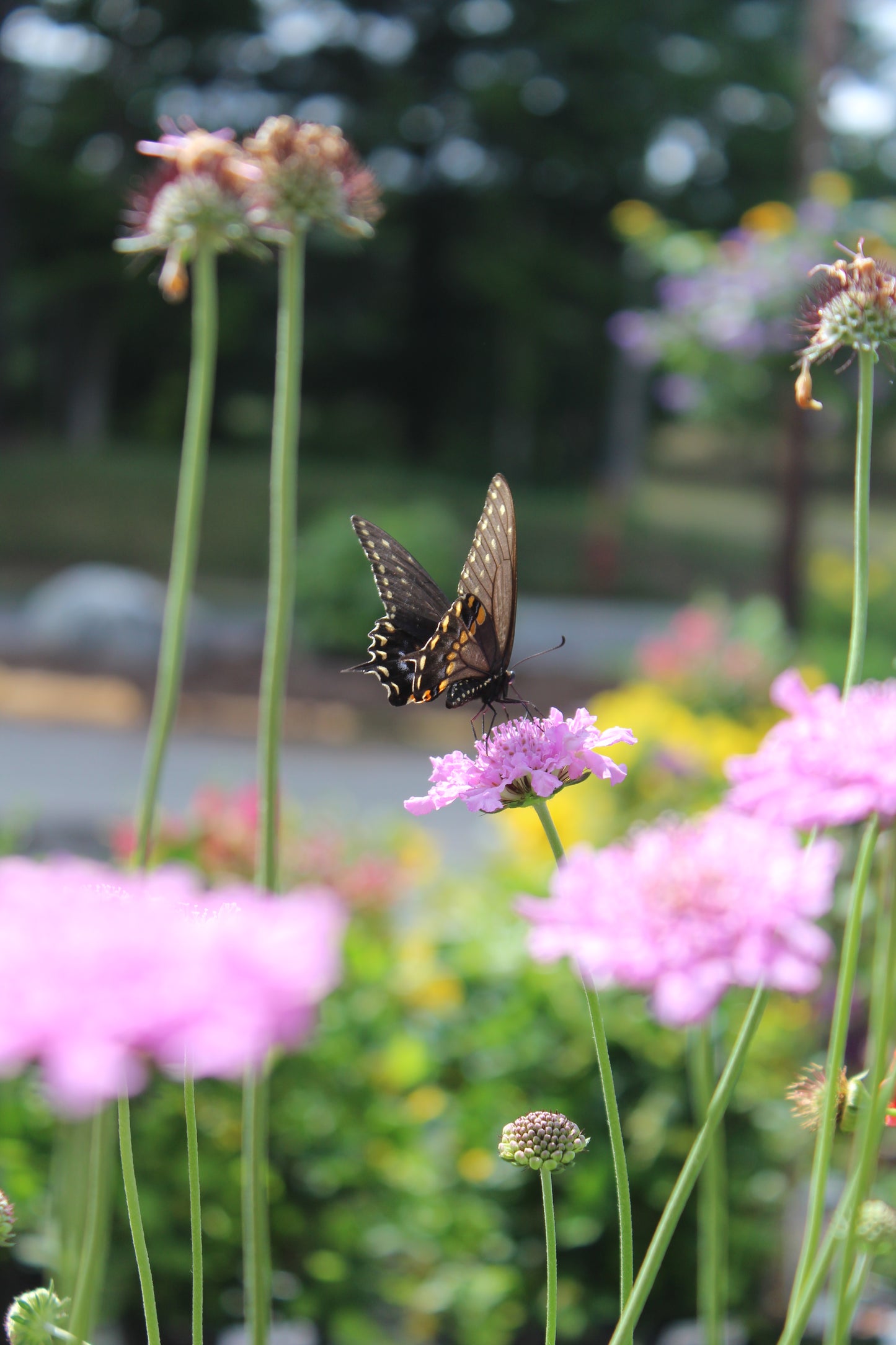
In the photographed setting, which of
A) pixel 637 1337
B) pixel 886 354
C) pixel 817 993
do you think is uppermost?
pixel 886 354

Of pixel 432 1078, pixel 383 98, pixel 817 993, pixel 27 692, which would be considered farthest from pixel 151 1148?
pixel 383 98

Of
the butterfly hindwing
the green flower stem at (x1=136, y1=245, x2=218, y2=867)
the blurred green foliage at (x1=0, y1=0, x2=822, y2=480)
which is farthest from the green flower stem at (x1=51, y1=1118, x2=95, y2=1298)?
the blurred green foliage at (x1=0, y1=0, x2=822, y2=480)

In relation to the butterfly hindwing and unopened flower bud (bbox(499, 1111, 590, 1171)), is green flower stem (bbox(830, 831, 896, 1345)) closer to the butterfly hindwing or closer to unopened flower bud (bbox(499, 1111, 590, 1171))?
unopened flower bud (bbox(499, 1111, 590, 1171))

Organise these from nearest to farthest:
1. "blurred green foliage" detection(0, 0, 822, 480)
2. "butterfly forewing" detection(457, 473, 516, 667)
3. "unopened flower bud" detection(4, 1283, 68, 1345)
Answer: "unopened flower bud" detection(4, 1283, 68, 1345) → "butterfly forewing" detection(457, 473, 516, 667) → "blurred green foliage" detection(0, 0, 822, 480)

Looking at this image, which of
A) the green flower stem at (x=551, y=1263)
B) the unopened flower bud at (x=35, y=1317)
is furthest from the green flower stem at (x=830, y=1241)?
the unopened flower bud at (x=35, y=1317)

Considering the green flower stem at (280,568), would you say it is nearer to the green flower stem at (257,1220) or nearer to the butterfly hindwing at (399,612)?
the green flower stem at (257,1220)

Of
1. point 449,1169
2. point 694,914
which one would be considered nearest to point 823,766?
point 694,914

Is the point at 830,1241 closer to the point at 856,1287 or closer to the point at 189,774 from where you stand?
the point at 856,1287

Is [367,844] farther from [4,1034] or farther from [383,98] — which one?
[383,98]
